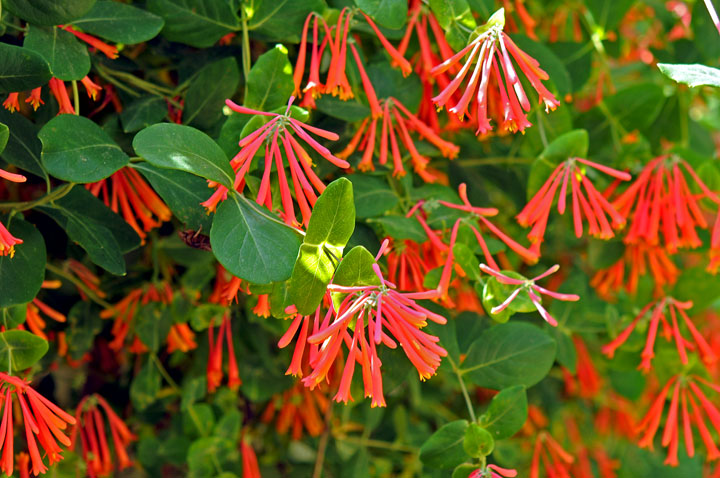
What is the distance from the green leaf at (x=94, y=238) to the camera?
60cm

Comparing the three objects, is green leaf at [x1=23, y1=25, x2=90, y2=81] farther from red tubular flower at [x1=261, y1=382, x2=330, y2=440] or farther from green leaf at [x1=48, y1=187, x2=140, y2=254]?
red tubular flower at [x1=261, y1=382, x2=330, y2=440]

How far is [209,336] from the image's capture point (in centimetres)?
81

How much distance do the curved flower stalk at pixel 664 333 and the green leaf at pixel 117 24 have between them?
62 centimetres

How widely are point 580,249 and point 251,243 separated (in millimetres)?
819

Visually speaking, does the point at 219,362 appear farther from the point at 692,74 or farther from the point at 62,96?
the point at 692,74

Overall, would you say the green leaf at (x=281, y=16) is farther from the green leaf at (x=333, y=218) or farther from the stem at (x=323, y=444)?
the stem at (x=323, y=444)

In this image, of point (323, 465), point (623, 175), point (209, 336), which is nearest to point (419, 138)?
point (623, 175)

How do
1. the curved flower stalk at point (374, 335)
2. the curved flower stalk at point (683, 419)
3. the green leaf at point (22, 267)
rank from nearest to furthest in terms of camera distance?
the curved flower stalk at point (374, 335)
the green leaf at point (22, 267)
the curved flower stalk at point (683, 419)

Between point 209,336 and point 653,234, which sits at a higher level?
point 653,234

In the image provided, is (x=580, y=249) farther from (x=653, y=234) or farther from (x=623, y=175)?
(x=623, y=175)

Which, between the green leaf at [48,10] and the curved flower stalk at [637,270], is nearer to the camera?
the green leaf at [48,10]

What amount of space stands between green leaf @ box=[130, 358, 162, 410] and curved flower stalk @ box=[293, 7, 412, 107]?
385 millimetres

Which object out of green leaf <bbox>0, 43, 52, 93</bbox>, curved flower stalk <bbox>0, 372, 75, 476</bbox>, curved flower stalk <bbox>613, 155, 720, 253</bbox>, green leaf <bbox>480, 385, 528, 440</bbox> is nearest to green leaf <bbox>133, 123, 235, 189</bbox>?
green leaf <bbox>0, 43, 52, 93</bbox>

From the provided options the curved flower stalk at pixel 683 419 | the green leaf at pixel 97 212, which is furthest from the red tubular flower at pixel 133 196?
the curved flower stalk at pixel 683 419
